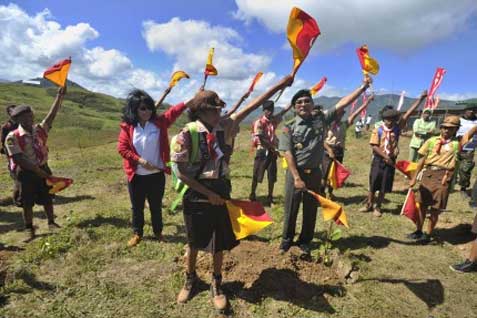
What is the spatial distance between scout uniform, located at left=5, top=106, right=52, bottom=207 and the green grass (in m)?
0.75

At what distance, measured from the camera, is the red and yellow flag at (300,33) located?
350 centimetres

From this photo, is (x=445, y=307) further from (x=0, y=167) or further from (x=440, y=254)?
(x=0, y=167)

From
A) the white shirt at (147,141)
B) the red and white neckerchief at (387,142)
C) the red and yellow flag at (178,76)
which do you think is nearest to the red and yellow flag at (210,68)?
the red and yellow flag at (178,76)

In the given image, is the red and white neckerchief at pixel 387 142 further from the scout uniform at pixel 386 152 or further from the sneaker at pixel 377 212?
the sneaker at pixel 377 212

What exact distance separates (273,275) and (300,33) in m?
3.03

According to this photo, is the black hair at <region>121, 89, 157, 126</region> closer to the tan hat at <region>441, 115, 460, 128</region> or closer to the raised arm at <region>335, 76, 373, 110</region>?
the raised arm at <region>335, 76, 373, 110</region>

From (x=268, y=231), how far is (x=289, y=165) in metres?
1.98

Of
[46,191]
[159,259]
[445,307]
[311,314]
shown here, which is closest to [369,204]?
[445,307]

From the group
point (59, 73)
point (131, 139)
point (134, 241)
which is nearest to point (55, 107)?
point (59, 73)

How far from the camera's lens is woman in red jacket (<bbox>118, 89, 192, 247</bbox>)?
4898mm

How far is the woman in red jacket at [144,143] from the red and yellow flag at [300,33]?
6.91 feet

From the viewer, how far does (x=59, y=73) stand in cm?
567

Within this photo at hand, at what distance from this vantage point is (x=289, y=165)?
4.84 meters

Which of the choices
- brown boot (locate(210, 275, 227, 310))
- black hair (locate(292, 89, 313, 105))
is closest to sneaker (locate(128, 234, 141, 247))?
brown boot (locate(210, 275, 227, 310))
